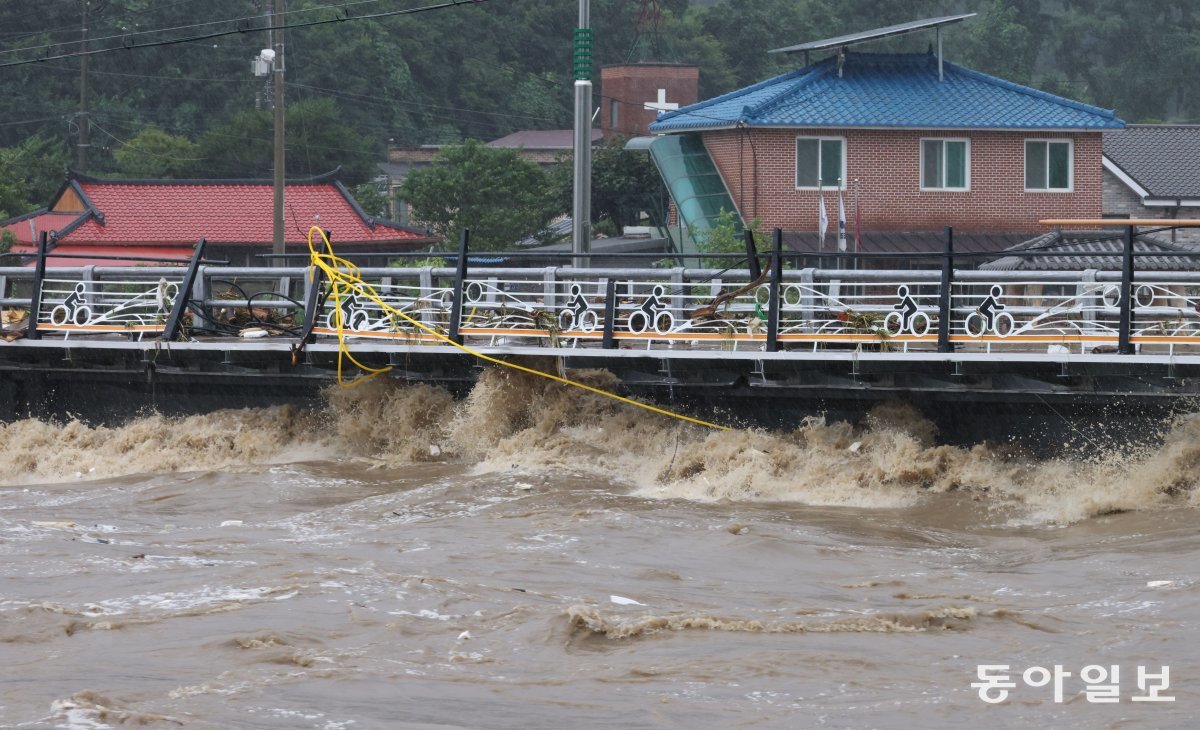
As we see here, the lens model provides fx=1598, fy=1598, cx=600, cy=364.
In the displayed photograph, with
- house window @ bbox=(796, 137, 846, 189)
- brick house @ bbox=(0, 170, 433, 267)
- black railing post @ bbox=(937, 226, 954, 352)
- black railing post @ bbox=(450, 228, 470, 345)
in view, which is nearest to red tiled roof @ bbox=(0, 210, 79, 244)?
brick house @ bbox=(0, 170, 433, 267)

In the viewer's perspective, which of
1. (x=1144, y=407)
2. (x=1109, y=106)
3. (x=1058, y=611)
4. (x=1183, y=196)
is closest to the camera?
(x=1058, y=611)

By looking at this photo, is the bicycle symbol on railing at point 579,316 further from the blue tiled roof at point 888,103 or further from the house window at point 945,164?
the house window at point 945,164

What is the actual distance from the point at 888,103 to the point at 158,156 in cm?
2817

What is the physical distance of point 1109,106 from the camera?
245 feet

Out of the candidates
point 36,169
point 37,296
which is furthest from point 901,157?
point 36,169

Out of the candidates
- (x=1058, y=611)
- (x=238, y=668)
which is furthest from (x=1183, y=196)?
(x=238, y=668)

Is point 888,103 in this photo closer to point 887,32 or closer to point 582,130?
point 887,32

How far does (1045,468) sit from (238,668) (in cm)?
747

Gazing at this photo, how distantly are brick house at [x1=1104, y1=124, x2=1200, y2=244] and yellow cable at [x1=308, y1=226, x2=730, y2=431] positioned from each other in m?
24.9

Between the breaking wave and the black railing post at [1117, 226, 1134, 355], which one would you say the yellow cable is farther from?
the black railing post at [1117, 226, 1134, 355]

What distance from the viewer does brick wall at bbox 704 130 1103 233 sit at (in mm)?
34719

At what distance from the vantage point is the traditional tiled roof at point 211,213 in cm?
4038

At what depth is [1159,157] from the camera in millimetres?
40312

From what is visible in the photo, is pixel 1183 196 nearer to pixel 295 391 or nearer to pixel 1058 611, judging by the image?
pixel 295 391
